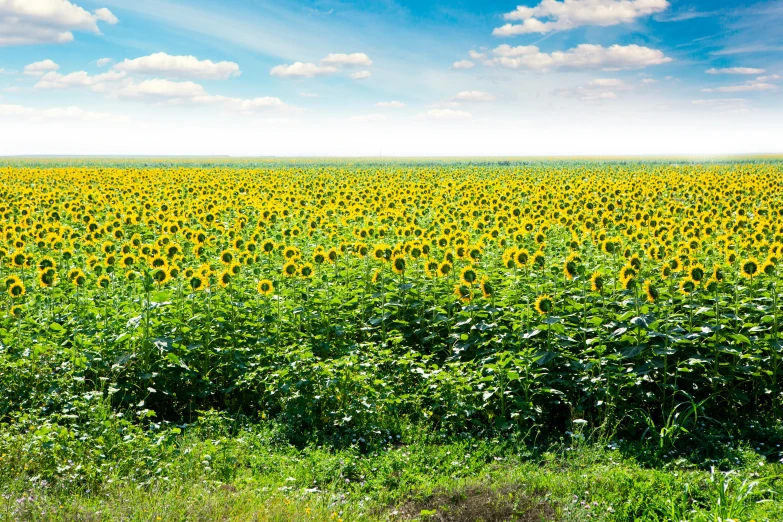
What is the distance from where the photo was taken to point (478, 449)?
5.66m

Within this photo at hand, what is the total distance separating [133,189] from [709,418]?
933 inches

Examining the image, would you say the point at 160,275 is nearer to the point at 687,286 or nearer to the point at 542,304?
the point at 542,304

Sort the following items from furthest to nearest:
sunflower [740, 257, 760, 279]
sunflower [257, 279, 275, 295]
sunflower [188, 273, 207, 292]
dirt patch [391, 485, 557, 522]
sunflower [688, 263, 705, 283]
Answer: sunflower [257, 279, 275, 295], sunflower [188, 273, 207, 292], sunflower [740, 257, 760, 279], sunflower [688, 263, 705, 283], dirt patch [391, 485, 557, 522]

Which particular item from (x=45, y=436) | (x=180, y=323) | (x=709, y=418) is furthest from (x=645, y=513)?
(x=180, y=323)

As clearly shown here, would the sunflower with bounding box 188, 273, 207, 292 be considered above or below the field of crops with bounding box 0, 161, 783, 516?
above

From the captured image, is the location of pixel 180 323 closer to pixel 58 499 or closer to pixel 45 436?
pixel 45 436

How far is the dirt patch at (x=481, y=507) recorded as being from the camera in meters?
4.48

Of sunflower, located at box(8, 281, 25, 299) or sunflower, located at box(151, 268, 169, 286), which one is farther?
sunflower, located at box(8, 281, 25, 299)

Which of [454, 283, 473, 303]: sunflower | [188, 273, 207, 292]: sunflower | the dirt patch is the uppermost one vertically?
[188, 273, 207, 292]: sunflower

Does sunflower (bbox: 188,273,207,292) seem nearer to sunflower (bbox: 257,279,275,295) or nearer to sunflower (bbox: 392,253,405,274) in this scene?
sunflower (bbox: 257,279,275,295)

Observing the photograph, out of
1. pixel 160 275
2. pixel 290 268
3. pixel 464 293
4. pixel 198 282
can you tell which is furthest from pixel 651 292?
pixel 160 275

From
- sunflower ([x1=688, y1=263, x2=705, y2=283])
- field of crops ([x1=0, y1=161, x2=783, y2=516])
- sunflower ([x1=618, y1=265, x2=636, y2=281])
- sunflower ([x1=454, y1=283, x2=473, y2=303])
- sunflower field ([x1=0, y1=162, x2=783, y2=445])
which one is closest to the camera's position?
field of crops ([x1=0, y1=161, x2=783, y2=516])

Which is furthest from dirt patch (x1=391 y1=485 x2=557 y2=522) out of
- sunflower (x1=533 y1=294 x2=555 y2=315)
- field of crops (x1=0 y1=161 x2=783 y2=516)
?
sunflower (x1=533 y1=294 x2=555 y2=315)

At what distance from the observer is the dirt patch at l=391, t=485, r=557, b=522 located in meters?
4.48
